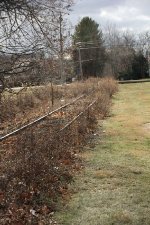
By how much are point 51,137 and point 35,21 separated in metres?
3.59

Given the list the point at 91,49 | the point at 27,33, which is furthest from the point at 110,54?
the point at 27,33

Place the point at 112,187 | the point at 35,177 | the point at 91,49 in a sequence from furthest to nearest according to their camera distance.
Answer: the point at 91,49 < the point at 112,187 < the point at 35,177

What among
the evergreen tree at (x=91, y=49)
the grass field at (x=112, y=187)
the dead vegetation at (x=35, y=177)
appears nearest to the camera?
the dead vegetation at (x=35, y=177)

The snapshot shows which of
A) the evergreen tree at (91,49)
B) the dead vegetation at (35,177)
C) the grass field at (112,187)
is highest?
the evergreen tree at (91,49)

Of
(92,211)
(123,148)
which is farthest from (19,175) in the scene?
(123,148)

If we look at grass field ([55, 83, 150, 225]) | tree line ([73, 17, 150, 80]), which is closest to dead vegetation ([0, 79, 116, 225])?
grass field ([55, 83, 150, 225])

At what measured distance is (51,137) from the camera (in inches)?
409

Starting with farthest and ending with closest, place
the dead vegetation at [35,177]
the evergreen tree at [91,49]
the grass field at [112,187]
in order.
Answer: the evergreen tree at [91,49]
the grass field at [112,187]
the dead vegetation at [35,177]

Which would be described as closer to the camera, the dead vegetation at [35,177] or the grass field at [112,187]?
the dead vegetation at [35,177]

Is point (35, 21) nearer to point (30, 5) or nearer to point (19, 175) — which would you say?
point (30, 5)

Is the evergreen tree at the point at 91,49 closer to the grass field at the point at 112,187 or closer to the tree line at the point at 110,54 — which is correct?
the tree line at the point at 110,54

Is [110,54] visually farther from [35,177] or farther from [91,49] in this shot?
[35,177]

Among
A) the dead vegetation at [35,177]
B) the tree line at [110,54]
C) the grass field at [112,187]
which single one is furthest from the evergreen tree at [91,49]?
the dead vegetation at [35,177]

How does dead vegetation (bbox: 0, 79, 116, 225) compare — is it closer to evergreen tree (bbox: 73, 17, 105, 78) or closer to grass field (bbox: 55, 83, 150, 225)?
grass field (bbox: 55, 83, 150, 225)
